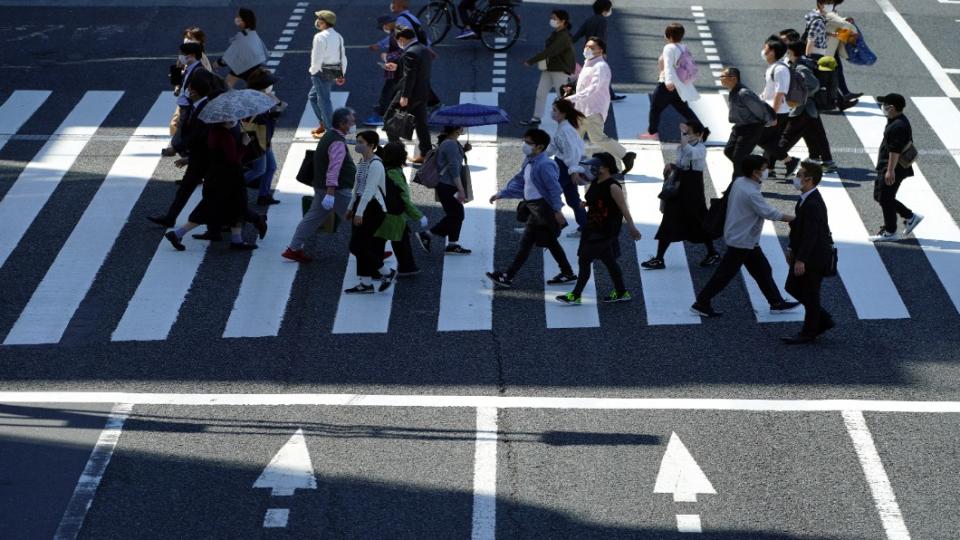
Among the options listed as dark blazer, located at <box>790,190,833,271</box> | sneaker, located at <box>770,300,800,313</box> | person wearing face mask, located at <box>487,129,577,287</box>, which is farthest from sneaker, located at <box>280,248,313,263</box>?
dark blazer, located at <box>790,190,833,271</box>

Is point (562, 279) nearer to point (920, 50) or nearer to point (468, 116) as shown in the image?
point (468, 116)

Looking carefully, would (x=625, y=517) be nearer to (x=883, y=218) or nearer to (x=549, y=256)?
A: (x=549, y=256)

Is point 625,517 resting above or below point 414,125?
above

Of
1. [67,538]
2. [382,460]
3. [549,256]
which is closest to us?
[67,538]

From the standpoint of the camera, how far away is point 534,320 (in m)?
14.8

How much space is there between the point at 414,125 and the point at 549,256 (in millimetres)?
3433

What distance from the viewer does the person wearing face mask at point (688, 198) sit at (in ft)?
51.0

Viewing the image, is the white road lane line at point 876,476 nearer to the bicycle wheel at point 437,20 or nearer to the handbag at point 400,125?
the handbag at point 400,125

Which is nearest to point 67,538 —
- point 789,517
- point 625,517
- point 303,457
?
point 303,457

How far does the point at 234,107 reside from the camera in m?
16.1

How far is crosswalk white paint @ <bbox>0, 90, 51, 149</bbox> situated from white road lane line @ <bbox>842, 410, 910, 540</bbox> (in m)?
12.7

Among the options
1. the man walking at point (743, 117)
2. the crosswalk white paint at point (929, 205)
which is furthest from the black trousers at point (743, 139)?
the crosswalk white paint at point (929, 205)

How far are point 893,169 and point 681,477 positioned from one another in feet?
20.6

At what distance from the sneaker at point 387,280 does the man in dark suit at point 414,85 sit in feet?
12.4
